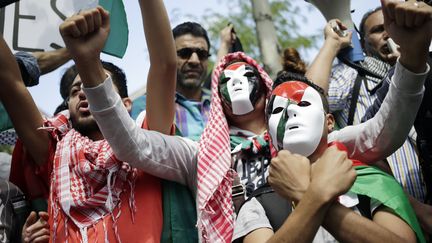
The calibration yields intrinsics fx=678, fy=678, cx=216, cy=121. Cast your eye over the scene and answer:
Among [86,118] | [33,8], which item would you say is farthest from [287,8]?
[86,118]

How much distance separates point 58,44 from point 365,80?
1.89 meters

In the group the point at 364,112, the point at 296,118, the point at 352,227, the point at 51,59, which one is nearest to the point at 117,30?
the point at 51,59

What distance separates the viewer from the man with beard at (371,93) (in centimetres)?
338

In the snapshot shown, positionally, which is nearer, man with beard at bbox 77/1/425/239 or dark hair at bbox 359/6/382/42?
man with beard at bbox 77/1/425/239

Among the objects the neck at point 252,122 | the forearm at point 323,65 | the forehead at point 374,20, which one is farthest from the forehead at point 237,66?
the forehead at point 374,20

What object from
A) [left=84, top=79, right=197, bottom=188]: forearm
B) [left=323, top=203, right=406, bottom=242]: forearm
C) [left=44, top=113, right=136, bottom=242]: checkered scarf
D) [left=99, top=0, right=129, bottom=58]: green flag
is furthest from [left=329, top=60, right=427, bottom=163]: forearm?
[left=99, top=0, right=129, bottom=58]: green flag

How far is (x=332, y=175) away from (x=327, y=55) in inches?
63.8

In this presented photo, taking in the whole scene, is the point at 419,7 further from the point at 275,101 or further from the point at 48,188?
the point at 48,188

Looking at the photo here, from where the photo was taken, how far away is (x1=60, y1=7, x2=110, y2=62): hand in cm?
257

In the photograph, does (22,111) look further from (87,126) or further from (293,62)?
(293,62)

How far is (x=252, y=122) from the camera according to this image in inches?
128

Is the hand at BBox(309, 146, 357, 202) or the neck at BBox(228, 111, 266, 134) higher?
the hand at BBox(309, 146, 357, 202)

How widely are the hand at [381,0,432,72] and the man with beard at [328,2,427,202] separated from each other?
924mm

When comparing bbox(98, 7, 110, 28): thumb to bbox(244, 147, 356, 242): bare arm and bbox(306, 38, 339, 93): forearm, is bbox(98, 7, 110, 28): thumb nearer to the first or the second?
bbox(244, 147, 356, 242): bare arm
